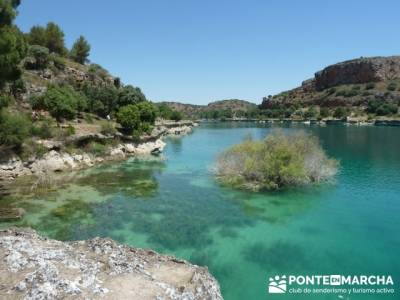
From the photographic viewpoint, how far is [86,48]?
11319cm

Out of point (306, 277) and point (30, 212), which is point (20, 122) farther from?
point (306, 277)

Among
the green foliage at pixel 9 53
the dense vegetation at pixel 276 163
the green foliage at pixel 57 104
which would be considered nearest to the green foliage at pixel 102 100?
the green foliage at pixel 57 104

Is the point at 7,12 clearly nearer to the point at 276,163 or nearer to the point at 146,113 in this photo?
the point at 276,163

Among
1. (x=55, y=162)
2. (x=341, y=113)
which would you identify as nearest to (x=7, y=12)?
(x=55, y=162)

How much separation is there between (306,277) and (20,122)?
1484 inches

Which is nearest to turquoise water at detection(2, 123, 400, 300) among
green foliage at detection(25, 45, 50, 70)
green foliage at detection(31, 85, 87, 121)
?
green foliage at detection(31, 85, 87, 121)

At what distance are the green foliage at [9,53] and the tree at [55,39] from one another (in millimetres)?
71946

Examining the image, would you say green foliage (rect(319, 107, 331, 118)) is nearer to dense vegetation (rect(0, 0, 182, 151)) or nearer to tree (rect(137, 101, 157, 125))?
dense vegetation (rect(0, 0, 182, 151))

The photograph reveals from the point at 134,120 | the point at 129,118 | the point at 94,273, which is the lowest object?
the point at 94,273

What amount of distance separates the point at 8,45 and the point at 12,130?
47.6ft

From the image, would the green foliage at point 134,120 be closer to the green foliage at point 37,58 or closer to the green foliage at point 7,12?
the green foliage at point 37,58

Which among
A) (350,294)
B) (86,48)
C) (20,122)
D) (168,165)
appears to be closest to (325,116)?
(86,48)

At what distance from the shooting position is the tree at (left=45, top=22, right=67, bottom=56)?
325 feet

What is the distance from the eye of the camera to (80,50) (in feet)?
370
